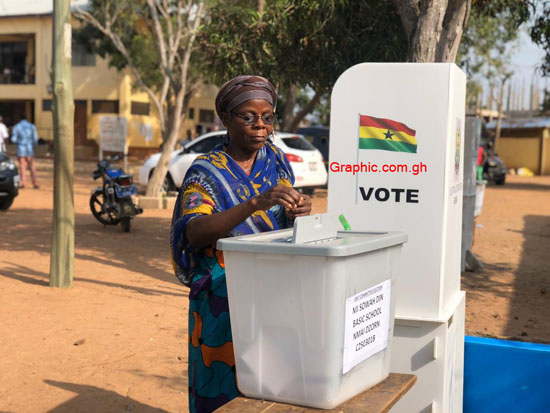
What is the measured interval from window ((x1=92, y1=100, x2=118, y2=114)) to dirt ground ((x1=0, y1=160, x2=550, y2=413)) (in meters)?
22.5

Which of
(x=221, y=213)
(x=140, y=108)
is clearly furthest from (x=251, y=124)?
(x=140, y=108)

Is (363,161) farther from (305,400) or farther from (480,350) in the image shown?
(305,400)

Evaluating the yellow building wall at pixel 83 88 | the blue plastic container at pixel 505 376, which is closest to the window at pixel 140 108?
the yellow building wall at pixel 83 88

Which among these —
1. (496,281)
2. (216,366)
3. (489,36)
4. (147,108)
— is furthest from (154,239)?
(147,108)

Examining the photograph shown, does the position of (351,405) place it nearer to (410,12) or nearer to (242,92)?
(242,92)

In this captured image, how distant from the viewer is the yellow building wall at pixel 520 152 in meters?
36.8

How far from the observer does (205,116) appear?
39406mm

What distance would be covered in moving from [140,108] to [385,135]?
3288cm

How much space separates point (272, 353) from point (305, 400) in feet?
0.51

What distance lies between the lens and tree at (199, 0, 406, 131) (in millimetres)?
11383

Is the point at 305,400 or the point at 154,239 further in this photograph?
the point at 154,239

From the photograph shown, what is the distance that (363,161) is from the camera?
11.2ft

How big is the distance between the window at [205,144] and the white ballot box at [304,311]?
568 inches

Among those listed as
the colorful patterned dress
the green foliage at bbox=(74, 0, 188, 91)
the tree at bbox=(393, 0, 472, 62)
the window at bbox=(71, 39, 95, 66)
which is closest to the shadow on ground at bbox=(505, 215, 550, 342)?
the tree at bbox=(393, 0, 472, 62)
